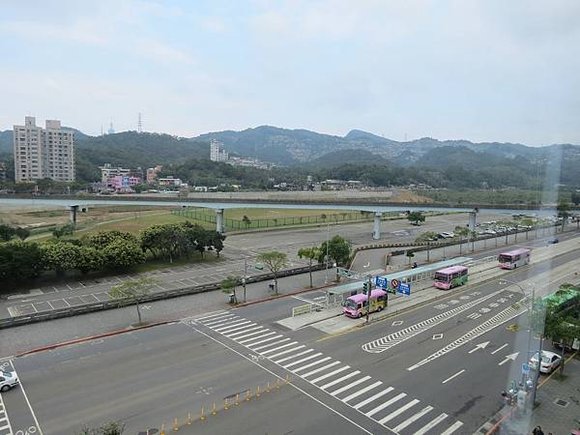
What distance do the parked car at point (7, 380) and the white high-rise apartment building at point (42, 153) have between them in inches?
4785

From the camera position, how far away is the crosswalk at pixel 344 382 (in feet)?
44.1

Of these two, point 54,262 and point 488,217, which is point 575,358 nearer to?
point 54,262

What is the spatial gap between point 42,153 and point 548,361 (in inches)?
5515

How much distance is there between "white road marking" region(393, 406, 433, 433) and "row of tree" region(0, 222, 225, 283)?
24365mm

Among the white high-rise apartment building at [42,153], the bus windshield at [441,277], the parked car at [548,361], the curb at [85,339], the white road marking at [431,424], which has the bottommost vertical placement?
the curb at [85,339]

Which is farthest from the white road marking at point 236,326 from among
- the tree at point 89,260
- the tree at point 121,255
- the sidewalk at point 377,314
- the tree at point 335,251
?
the tree at point 89,260

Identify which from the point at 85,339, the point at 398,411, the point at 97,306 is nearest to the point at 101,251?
the point at 97,306

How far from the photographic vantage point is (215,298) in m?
27.0

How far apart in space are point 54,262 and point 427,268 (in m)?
26.2

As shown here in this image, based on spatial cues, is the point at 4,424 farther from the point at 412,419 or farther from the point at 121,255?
the point at 121,255

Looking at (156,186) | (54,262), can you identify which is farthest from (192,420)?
(156,186)

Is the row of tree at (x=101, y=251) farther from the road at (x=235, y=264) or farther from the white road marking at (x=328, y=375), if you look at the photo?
the white road marking at (x=328, y=375)

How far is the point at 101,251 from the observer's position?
102 ft

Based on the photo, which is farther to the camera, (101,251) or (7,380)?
(101,251)
